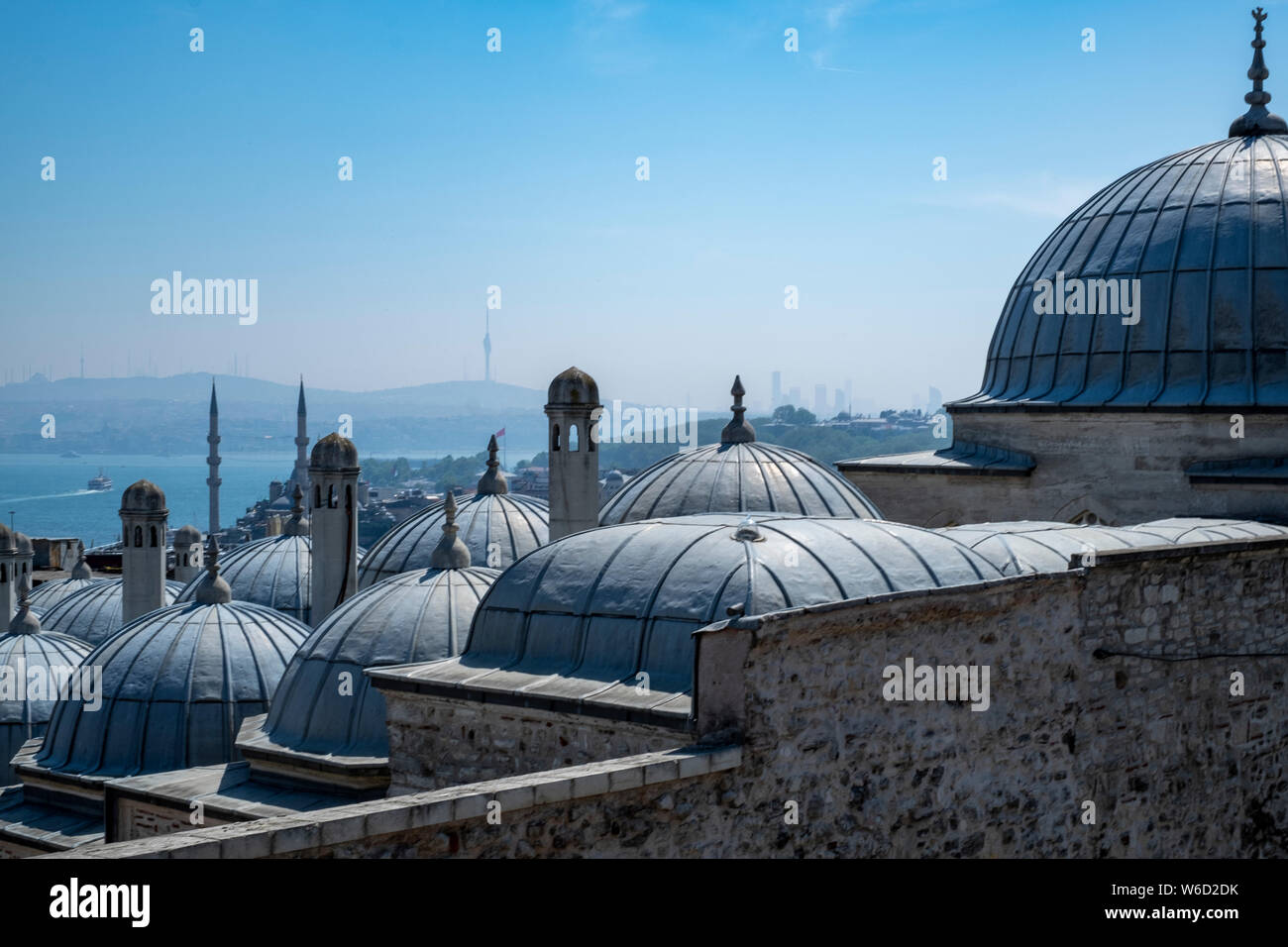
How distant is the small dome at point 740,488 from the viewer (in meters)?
20.2

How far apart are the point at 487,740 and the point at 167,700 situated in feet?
26.8

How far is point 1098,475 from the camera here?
21797mm

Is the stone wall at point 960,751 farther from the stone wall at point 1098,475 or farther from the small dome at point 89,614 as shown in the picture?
the small dome at point 89,614

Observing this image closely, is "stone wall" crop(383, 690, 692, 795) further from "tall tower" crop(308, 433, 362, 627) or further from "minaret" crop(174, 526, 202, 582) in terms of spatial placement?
"minaret" crop(174, 526, 202, 582)

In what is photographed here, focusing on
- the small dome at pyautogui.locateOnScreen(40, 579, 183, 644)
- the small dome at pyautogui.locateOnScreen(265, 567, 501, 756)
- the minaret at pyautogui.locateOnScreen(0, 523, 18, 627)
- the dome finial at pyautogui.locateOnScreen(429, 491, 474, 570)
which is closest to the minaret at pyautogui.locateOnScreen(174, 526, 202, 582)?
the small dome at pyautogui.locateOnScreen(40, 579, 183, 644)

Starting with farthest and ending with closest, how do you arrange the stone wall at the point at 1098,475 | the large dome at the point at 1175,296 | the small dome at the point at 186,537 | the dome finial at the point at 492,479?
the small dome at the point at 186,537
the dome finial at the point at 492,479
the large dome at the point at 1175,296
the stone wall at the point at 1098,475

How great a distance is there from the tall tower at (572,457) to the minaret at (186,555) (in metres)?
20.6

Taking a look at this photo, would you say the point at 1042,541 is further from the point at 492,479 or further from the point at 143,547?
the point at 143,547

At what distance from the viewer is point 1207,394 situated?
20.8m

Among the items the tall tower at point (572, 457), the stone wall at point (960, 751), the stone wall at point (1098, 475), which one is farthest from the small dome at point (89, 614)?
the stone wall at point (960, 751)

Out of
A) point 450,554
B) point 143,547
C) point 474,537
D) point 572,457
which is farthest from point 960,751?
point 143,547

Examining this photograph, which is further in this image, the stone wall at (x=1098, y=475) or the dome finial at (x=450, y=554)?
the stone wall at (x=1098, y=475)

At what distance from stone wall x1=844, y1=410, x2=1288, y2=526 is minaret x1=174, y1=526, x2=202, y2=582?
19467 mm

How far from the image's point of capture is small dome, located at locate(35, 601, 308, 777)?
1825 centimetres
